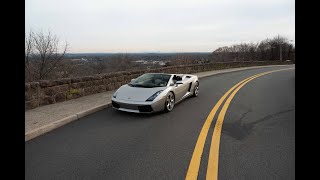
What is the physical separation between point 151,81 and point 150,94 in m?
1.19

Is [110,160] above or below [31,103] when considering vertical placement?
below

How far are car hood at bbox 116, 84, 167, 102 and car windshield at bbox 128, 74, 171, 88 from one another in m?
0.32

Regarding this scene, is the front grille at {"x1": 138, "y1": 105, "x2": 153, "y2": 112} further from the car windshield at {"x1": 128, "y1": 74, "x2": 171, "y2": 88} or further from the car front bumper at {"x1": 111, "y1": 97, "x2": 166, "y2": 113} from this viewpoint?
the car windshield at {"x1": 128, "y1": 74, "x2": 171, "y2": 88}

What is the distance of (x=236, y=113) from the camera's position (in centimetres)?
681

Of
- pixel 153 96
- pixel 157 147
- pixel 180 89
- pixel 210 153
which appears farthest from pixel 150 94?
pixel 210 153

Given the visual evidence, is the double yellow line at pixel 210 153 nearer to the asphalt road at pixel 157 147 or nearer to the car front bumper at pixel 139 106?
the asphalt road at pixel 157 147

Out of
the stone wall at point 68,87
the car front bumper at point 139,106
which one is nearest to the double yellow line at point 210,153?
the car front bumper at point 139,106

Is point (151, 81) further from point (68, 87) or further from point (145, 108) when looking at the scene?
point (68, 87)

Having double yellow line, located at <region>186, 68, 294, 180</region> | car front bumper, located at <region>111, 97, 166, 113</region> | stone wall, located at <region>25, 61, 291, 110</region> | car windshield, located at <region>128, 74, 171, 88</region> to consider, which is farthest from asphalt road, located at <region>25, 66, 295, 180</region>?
stone wall, located at <region>25, 61, 291, 110</region>

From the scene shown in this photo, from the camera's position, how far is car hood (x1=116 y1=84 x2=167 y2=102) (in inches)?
262

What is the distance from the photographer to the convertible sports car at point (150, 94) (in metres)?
6.55
